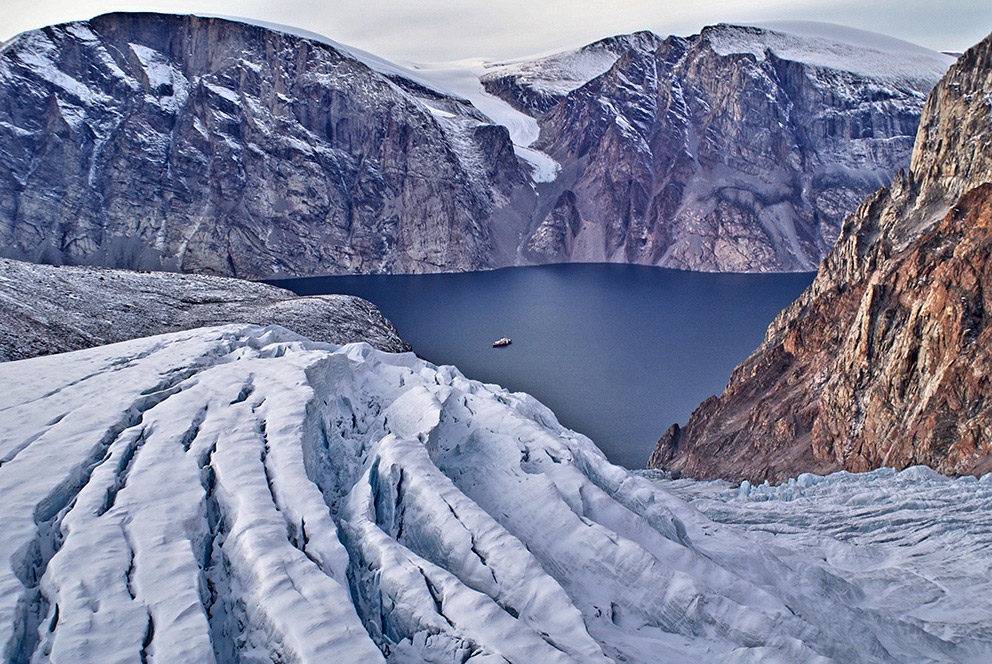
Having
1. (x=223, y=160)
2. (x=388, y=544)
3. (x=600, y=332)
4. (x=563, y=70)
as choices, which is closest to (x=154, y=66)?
(x=223, y=160)

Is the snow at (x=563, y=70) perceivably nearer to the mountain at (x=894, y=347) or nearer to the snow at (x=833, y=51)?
the snow at (x=833, y=51)

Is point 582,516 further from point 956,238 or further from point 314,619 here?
point 956,238

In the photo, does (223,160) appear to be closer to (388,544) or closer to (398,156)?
(398,156)

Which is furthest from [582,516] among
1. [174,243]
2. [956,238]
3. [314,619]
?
[174,243]

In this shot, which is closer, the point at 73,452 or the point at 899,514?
the point at 73,452

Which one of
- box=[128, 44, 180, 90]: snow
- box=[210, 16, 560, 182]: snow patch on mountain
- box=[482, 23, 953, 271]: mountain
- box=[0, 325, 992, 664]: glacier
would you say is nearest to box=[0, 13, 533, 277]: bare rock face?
box=[128, 44, 180, 90]: snow

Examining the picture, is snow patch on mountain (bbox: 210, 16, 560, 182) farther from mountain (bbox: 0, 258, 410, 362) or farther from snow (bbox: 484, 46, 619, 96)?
mountain (bbox: 0, 258, 410, 362)

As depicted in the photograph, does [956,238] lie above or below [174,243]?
above
